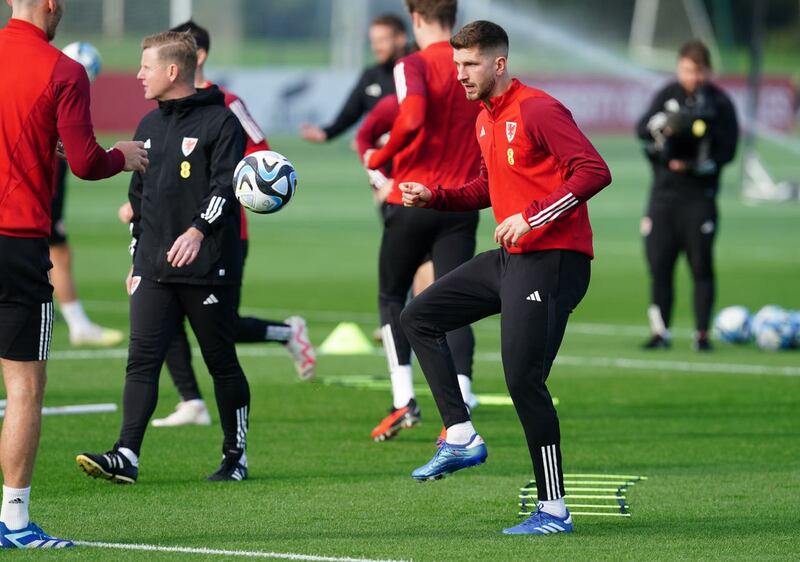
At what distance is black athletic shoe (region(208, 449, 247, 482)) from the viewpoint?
877cm

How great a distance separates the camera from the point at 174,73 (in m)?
8.44

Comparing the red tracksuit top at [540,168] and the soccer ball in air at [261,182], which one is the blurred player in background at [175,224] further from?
the red tracksuit top at [540,168]

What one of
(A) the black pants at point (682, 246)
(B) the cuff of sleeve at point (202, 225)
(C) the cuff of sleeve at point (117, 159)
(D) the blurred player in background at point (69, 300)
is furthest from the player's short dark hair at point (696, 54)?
(C) the cuff of sleeve at point (117, 159)

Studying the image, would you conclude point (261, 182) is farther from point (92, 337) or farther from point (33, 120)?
point (92, 337)

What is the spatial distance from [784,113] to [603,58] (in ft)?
20.8

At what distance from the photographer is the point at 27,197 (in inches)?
271

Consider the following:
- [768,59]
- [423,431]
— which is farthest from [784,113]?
[423,431]

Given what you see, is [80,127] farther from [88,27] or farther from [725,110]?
[88,27]

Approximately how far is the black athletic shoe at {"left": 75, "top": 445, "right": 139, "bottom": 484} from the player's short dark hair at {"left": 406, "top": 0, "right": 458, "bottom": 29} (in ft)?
11.5

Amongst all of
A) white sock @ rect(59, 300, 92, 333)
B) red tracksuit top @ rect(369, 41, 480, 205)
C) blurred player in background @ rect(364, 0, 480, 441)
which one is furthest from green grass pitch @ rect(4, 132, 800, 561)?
red tracksuit top @ rect(369, 41, 480, 205)

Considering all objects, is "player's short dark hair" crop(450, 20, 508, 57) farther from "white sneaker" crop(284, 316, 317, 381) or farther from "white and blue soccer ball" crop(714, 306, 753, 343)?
"white and blue soccer ball" crop(714, 306, 753, 343)

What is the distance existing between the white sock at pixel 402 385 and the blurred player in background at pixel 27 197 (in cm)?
376

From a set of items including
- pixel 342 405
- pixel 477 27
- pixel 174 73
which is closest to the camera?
pixel 477 27

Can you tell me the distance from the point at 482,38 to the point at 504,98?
0.30 m
